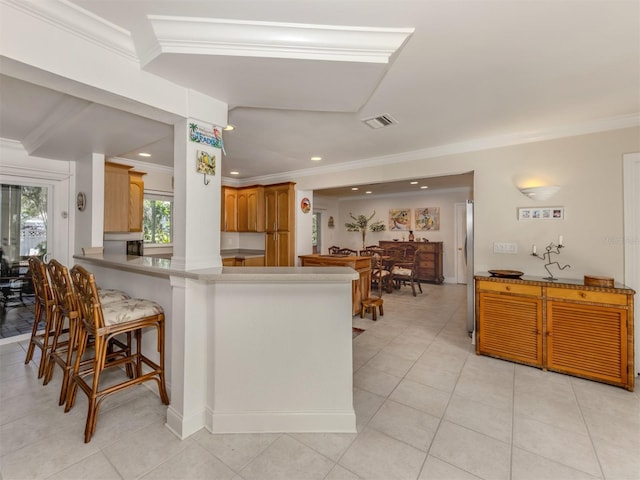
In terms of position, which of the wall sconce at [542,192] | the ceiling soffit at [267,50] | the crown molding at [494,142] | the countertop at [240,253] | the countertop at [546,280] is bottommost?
the countertop at [546,280]

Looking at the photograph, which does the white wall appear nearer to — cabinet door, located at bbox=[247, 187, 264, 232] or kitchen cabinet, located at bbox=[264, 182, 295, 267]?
kitchen cabinet, located at bbox=[264, 182, 295, 267]

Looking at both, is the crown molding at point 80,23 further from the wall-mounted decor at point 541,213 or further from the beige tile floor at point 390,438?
the wall-mounted decor at point 541,213

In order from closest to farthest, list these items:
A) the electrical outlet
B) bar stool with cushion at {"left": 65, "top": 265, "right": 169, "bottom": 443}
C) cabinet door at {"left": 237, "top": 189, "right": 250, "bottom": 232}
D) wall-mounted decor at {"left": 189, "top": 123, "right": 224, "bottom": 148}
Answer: bar stool with cushion at {"left": 65, "top": 265, "right": 169, "bottom": 443}
wall-mounted decor at {"left": 189, "top": 123, "right": 224, "bottom": 148}
the electrical outlet
cabinet door at {"left": 237, "top": 189, "right": 250, "bottom": 232}

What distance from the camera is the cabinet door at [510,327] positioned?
9.21 feet

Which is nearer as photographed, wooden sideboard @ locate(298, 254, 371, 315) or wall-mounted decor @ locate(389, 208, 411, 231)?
wooden sideboard @ locate(298, 254, 371, 315)

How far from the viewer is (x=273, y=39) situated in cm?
151

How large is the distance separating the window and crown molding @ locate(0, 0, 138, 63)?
3.48 meters

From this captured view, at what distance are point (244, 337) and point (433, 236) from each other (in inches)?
259

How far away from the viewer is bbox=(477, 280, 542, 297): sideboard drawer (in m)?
2.81

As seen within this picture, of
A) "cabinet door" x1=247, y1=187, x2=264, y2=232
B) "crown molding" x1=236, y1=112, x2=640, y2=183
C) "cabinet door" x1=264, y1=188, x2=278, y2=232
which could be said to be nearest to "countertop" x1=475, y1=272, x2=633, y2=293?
"crown molding" x1=236, y1=112, x2=640, y2=183

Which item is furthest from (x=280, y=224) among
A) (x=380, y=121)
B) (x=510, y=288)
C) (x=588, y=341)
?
(x=588, y=341)

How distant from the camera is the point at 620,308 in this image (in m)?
2.45

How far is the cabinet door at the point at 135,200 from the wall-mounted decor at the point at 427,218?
6.25 m

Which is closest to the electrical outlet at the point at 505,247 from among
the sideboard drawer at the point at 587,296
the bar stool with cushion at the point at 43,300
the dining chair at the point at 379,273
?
the sideboard drawer at the point at 587,296
